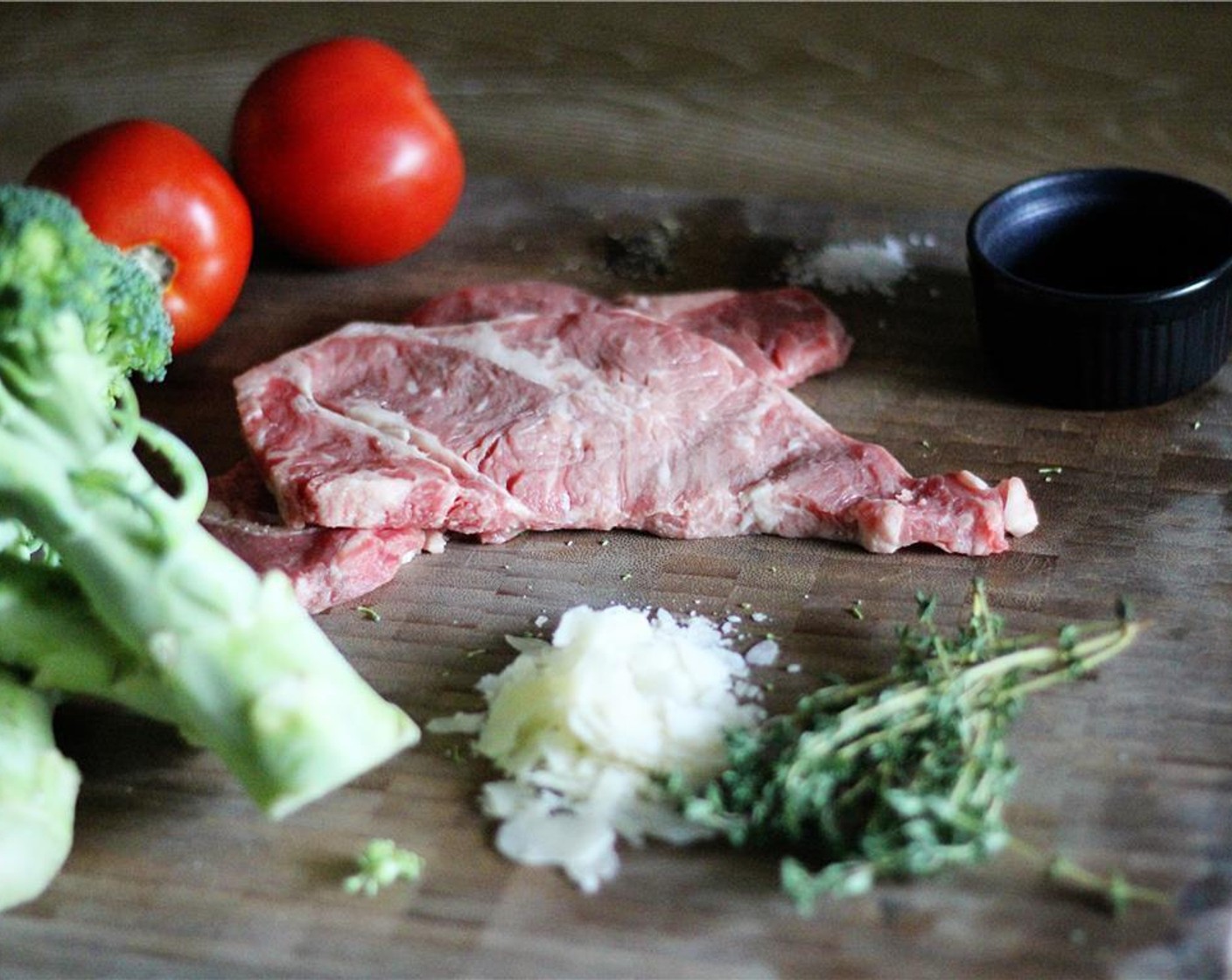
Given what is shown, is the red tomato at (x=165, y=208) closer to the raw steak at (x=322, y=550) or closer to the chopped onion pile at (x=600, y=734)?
the raw steak at (x=322, y=550)

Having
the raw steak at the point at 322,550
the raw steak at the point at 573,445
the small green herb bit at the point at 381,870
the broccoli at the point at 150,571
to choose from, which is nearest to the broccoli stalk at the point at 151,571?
the broccoli at the point at 150,571

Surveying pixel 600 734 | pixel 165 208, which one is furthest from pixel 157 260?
pixel 600 734

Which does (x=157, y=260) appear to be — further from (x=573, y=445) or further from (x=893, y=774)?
(x=893, y=774)

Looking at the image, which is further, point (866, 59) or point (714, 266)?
point (866, 59)

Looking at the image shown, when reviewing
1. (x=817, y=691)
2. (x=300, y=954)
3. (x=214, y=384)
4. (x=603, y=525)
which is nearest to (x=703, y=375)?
(x=603, y=525)

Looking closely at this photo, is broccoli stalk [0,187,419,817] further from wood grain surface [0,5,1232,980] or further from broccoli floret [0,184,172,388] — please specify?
wood grain surface [0,5,1232,980]

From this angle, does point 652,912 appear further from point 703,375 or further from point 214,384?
point 214,384

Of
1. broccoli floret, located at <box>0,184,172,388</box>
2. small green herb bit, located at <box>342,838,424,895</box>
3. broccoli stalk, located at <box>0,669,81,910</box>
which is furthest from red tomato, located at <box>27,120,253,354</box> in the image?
small green herb bit, located at <box>342,838,424,895</box>
